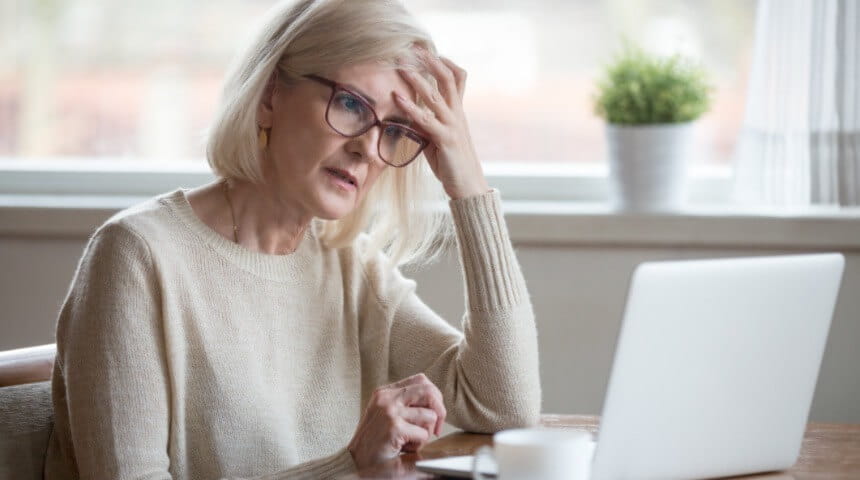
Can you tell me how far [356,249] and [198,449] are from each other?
0.45 meters

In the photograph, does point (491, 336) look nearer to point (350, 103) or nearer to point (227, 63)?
point (350, 103)

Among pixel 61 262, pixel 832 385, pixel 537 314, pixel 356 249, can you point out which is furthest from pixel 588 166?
pixel 61 262

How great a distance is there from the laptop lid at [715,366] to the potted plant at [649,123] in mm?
1232

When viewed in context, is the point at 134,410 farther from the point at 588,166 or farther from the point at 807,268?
the point at 588,166

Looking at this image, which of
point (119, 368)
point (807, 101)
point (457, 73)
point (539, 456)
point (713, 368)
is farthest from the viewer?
point (807, 101)

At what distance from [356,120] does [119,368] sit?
491 mm

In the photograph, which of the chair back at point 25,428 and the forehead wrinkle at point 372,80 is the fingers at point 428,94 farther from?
the chair back at point 25,428

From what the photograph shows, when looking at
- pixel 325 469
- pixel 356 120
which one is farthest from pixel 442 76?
pixel 325 469

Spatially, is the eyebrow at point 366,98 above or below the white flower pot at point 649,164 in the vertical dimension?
above

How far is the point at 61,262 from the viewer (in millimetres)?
2707

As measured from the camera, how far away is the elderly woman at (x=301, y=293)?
58.5 inches

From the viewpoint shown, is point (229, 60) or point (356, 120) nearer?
point (356, 120)

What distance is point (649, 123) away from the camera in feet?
8.33

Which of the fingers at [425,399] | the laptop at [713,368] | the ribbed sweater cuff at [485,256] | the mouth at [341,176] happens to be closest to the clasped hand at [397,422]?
the fingers at [425,399]
